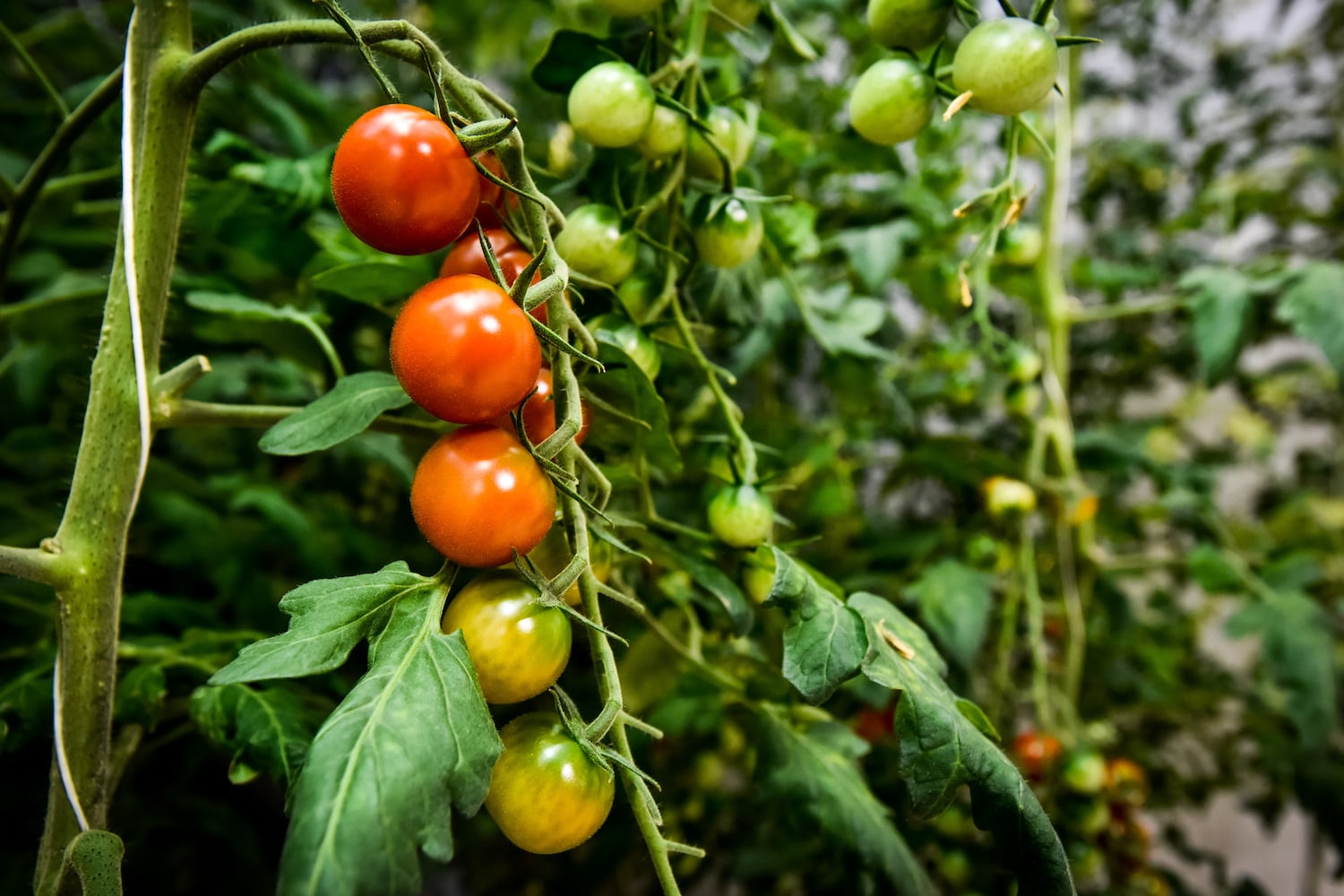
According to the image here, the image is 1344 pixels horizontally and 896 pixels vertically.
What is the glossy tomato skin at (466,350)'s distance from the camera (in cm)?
29

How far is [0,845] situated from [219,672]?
56cm

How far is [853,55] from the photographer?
1.02 m

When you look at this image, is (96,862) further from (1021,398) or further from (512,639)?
(1021,398)

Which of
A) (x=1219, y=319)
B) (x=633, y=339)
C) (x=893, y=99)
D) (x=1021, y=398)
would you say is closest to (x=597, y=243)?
(x=633, y=339)

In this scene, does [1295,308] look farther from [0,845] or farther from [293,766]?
[0,845]

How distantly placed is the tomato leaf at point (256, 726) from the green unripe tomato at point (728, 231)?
305 mm

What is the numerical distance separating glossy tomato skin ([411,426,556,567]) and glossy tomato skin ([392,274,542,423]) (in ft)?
0.05

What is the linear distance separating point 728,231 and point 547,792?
10.4 inches

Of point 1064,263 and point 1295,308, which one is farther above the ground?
point 1295,308

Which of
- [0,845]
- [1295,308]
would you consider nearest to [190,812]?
[0,845]

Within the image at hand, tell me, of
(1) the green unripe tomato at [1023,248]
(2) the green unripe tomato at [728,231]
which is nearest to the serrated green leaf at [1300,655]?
(1) the green unripe tomato at [1023,248]

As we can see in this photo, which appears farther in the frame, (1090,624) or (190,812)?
(1090,624)

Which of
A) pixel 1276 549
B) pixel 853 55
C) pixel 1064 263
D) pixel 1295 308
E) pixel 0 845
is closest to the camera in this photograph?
pixel 0 845

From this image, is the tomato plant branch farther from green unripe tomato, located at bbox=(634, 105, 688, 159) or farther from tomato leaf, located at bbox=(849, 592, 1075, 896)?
tomato leaf, located at bbox=(849, 592, 1075, 896)
